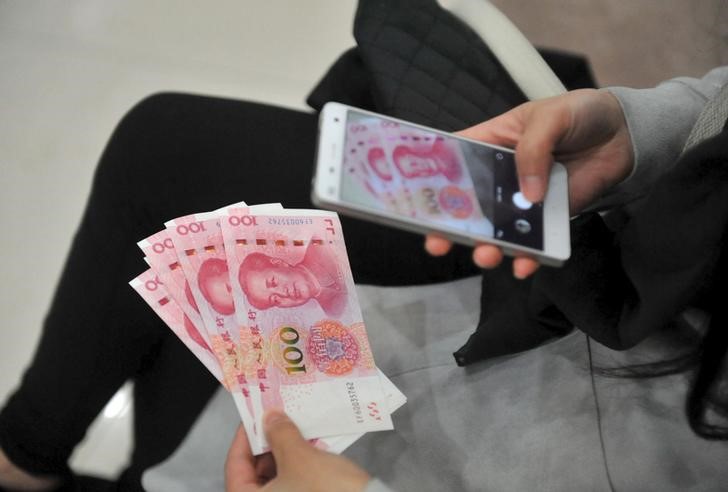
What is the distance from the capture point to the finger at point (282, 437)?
526mm

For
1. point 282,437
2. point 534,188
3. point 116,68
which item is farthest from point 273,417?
point 116,68

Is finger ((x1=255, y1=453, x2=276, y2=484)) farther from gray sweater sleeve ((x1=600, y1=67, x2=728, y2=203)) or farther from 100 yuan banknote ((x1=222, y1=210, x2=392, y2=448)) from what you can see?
gray sweater sleeve ((x1=600, y1=67, x2=728, y2=203))

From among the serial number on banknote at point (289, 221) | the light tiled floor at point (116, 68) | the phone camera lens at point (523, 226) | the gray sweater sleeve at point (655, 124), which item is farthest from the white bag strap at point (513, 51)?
the light tiled floor at point (116, 68)

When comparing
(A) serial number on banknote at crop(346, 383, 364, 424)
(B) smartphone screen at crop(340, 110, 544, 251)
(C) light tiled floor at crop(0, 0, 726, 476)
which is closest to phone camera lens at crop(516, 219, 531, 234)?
(B) smartphone screen at crop(340, 110, 544, 251)

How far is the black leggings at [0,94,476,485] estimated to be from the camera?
0.66 meters

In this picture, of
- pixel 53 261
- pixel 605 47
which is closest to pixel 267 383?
pixel 53 261

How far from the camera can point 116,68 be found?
1251 mm

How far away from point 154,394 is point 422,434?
30 cm

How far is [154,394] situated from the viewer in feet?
2.24

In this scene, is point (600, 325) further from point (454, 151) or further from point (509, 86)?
point (509, 86)

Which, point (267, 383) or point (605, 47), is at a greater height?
point (605, 47)

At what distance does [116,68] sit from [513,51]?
0.87 m

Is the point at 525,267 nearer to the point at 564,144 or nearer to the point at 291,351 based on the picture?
the point at 564,144

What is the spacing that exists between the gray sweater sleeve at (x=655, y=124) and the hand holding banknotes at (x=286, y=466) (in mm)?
416
